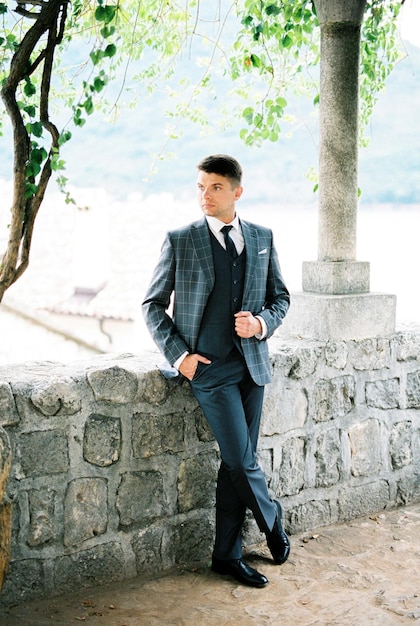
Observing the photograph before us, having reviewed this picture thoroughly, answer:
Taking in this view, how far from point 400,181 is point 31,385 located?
27.9ft

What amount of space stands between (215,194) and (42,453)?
1.04 metres

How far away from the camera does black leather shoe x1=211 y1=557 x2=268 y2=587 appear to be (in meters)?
2.81

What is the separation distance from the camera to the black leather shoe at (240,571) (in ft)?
9.21

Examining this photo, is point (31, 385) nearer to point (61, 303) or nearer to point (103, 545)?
point (103, 545)

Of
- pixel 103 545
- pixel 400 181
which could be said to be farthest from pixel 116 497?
pixel 400 181

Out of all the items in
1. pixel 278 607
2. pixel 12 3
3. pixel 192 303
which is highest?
pixel 12 3

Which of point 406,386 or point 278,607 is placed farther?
point 406,386

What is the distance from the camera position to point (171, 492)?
9.49ft

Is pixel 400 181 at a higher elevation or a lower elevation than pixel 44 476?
higher

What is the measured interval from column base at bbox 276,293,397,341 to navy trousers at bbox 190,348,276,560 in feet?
1.99

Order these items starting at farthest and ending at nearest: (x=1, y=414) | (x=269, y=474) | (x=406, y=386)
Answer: (x=406, y=386), (x=269, y=474), (x=1, y=414)

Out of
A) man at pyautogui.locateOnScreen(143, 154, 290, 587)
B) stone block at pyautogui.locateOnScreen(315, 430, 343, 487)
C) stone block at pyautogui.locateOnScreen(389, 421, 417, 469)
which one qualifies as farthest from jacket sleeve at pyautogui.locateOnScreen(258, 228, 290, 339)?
stone block at pyautogui.locateOnScreen(389, 421, 417, 469)

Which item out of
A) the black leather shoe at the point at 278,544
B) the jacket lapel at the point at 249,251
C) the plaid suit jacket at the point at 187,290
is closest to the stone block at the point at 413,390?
the black leather shoe at the point at 278,544

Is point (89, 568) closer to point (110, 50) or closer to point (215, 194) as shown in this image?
point (215, 194)
